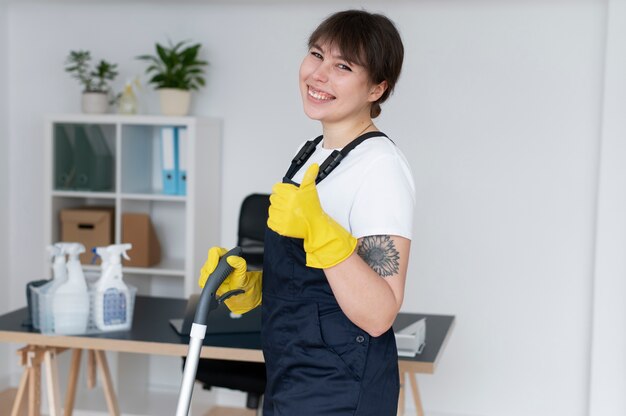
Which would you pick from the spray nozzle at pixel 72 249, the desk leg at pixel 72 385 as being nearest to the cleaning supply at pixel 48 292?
the spray nozzle at pixel 72 249

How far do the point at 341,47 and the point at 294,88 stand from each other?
111 inches

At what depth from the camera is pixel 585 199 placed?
4238mm

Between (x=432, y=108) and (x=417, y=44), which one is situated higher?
(x=417, y=44)

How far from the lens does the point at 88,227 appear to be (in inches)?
174

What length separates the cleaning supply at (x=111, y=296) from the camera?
3.01 meters

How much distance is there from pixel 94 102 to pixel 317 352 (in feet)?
10.1

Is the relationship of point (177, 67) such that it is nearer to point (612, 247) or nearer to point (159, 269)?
point (159, 269)

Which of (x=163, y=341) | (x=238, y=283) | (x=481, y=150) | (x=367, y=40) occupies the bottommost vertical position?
(x=163, y=341)

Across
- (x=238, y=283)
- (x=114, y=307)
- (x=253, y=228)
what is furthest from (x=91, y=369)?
(x=238, y=283)

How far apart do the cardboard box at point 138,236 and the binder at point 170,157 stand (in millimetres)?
193

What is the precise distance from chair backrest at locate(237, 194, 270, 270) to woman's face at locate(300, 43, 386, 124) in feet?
6.85

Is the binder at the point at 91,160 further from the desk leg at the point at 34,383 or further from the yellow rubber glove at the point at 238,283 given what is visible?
the yellow rubber glove at the point at 238,283

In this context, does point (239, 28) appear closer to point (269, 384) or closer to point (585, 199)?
point (585, 199)

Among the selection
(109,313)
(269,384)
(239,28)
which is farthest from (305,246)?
(239,28)
